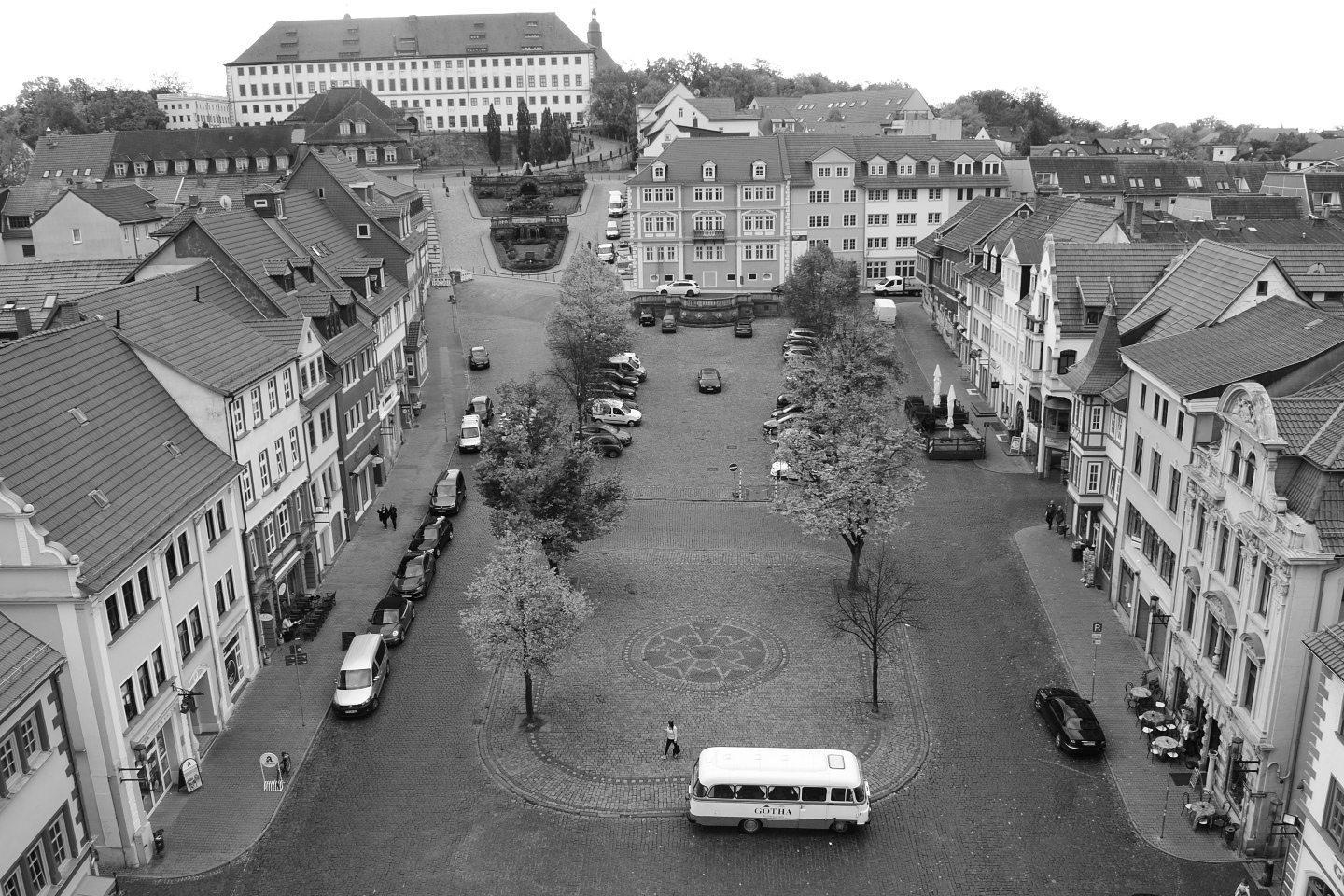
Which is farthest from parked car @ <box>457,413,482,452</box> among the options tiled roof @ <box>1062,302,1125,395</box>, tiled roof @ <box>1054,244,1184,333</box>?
tiled roof @ <box>1062,302,1125,395</box>

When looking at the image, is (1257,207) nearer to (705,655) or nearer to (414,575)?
(705,655)

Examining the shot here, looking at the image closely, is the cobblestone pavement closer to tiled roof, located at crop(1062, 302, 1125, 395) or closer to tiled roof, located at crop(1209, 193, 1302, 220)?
tiled roof, located at crop(1062, 302, 1125, 395)

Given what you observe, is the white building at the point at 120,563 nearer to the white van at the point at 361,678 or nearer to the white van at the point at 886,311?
the white van at the point at 361,678

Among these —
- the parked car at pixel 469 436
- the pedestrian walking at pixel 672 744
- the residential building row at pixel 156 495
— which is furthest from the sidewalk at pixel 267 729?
the pedestrian walking at pixel 672 744

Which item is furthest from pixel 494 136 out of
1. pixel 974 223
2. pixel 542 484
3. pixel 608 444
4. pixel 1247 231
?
pixel 542 484

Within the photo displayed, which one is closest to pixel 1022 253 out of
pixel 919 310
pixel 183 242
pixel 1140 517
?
pixel 1140 517

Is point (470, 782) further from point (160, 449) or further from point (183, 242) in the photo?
point (183, 242)
